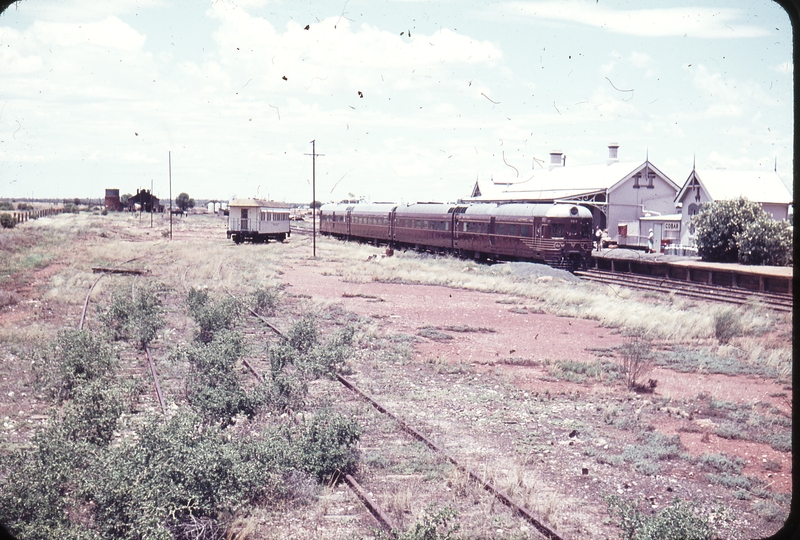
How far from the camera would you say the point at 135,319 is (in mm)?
15555

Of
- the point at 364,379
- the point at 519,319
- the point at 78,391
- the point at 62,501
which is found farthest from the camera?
the point at 519,319

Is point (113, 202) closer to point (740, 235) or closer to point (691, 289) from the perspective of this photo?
point (740, 235)

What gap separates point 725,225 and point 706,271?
6.49m

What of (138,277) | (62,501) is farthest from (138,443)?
(138,277)

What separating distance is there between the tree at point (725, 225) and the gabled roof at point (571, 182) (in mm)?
12817

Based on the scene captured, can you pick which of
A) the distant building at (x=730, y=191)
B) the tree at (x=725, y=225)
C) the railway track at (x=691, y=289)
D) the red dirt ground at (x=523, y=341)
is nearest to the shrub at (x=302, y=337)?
the red dirt ground at (x=523, y=341)

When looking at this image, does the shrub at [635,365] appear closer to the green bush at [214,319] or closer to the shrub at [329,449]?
the shrub at [329,449]

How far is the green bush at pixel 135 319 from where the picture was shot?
14508mm

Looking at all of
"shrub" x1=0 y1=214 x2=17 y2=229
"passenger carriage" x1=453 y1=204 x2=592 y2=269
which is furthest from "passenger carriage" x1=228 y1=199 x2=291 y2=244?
"passenger carriage" x1=453 y1=204 x2=592 y2=269

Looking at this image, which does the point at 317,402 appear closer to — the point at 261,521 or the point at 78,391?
the point at 78,391

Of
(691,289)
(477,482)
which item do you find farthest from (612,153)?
(477,482)

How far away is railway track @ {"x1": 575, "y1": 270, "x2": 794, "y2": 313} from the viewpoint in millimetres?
21109

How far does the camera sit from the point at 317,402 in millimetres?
10141

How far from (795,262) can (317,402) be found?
6.62 metres
